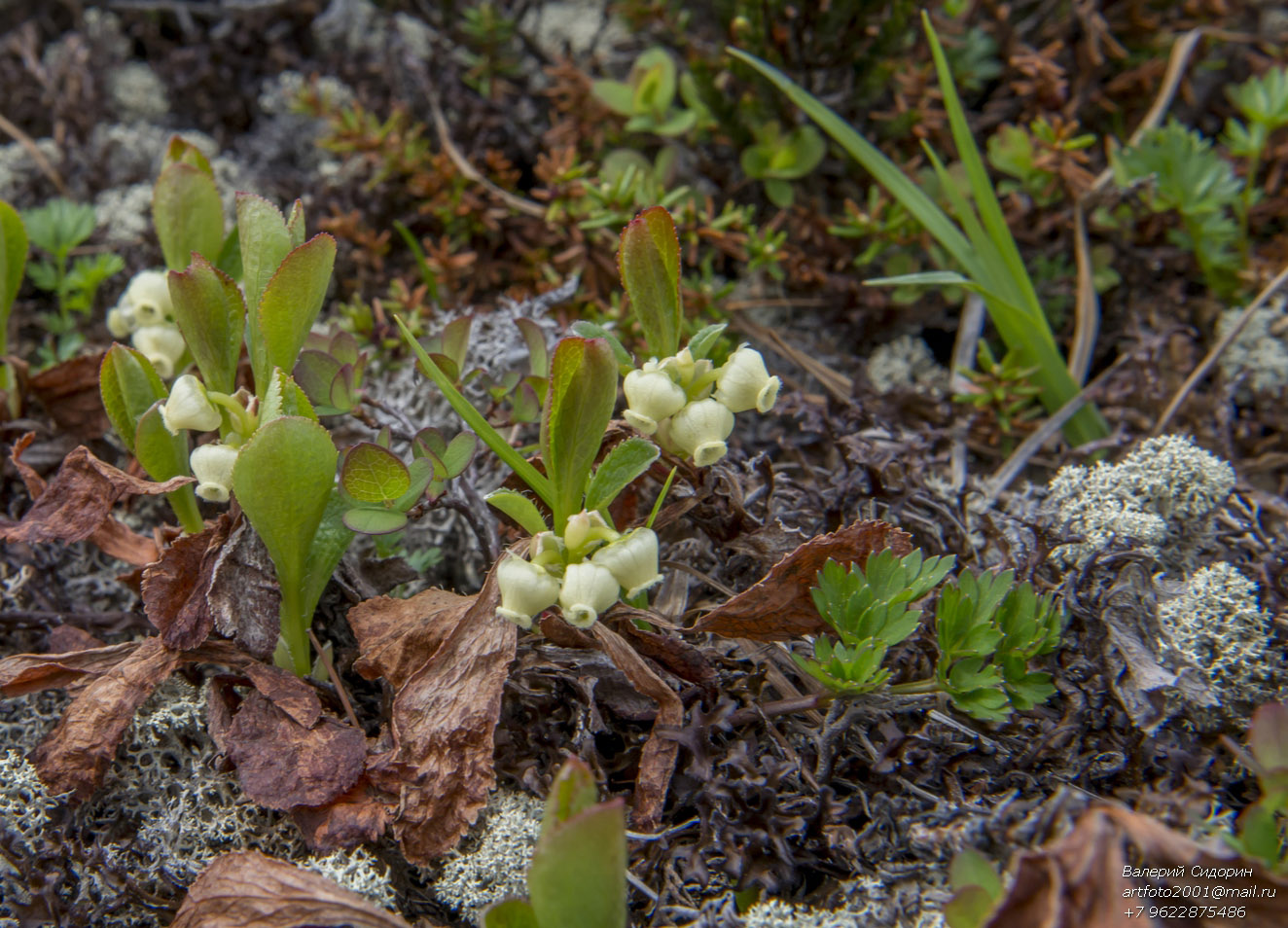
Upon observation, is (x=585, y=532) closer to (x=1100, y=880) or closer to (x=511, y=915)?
(x=511, y=915)

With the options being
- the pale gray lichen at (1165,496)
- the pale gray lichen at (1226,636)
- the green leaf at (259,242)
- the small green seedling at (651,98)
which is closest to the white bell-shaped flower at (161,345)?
the green leaf at (259,242)

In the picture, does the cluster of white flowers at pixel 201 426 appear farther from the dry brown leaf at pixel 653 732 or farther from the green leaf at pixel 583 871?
the green leaf at pixel 583 871

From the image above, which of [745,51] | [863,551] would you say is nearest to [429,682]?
[863,551]

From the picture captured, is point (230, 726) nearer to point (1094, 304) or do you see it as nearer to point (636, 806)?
point (636, 806)

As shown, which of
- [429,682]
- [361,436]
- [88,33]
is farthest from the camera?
[88,33]

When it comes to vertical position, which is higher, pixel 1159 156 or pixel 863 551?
pixel 1159 156

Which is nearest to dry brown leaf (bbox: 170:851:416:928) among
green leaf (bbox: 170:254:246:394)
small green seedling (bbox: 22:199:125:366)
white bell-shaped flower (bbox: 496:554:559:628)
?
white bell-shaped flower (bbox: 496:554:559:628)
